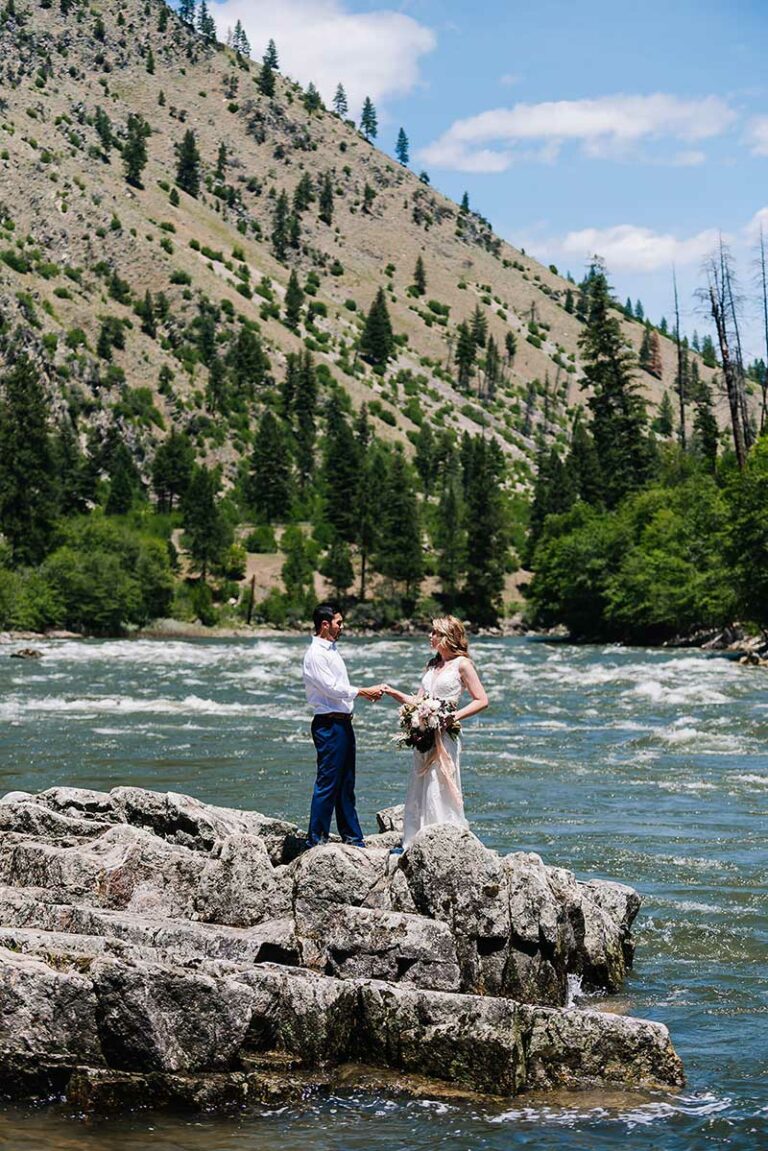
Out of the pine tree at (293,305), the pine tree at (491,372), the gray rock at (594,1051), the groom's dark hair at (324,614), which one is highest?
the pine tree at (293,305)

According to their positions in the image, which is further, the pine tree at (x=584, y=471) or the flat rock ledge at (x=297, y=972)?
the pine tree at (x=584, y=471)

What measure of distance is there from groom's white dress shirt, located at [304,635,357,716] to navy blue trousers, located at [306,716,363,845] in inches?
6.5

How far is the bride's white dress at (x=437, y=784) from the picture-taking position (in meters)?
11.9

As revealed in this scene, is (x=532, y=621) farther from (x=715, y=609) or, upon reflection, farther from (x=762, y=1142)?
(x=762, y=1142)

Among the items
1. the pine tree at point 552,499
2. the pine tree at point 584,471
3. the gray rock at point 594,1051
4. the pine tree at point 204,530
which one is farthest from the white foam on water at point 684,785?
the pine tree at point 552,499

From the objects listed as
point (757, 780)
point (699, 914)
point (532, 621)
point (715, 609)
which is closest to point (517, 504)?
point (532, 621)

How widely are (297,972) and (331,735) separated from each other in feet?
10.6

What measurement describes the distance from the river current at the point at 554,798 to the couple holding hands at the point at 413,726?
2.37m

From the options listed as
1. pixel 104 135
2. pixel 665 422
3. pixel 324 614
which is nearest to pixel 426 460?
pixel 665 422

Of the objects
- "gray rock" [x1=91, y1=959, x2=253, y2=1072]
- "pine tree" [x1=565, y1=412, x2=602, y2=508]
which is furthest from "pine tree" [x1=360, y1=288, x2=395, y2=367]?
"gray rock" [x1=91, y1=959, x2=253, y2=1072]

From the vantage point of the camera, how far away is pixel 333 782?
41.0 ft

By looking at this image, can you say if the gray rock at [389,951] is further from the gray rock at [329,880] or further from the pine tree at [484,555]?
the pine tree at [484,555]

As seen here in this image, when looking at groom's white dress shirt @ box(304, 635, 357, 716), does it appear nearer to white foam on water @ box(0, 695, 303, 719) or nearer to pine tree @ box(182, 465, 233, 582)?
white foam on water @ box(0, 695, 303, 719)

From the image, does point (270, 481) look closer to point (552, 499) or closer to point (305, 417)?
point (305, 417)
